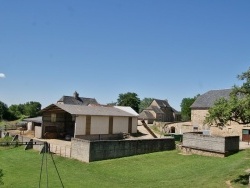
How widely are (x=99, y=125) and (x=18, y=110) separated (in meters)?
88.7

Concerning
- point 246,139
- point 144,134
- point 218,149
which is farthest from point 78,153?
point 246,139

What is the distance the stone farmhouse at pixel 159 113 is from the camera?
275ft

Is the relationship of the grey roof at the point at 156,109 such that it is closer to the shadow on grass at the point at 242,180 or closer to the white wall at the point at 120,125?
the white wall at the point at 120,125

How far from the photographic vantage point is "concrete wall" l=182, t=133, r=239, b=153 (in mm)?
30625

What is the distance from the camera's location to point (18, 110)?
12269 centimetres

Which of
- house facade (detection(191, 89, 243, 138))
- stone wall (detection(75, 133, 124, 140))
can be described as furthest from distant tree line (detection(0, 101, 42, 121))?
house facade (detection(191, 89, 243, 138))

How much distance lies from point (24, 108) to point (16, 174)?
10637cm

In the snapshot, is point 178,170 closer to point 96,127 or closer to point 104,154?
point 104,154

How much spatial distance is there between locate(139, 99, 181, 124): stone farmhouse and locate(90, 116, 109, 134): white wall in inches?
1485

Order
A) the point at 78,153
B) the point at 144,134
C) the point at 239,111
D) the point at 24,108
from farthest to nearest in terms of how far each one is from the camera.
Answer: the point at 24,108 → the point at 144,134 → the point at 78,153 → the point at 239,111

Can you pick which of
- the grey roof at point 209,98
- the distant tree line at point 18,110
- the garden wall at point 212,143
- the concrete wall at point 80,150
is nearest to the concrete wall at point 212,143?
the garden wall at point 212,143

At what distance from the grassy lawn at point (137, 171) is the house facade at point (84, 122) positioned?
8.64 metres

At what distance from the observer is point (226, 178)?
21.9 m

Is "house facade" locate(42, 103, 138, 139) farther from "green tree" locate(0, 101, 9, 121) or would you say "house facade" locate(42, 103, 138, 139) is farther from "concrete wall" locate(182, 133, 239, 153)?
"green tree" locate(0, 101, 9, 121)
